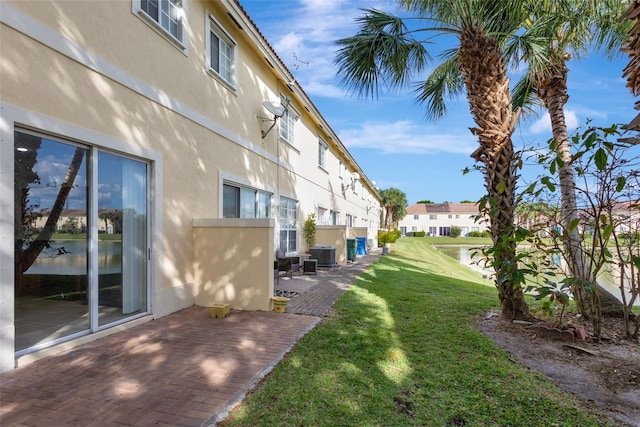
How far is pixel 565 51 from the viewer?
283 inches

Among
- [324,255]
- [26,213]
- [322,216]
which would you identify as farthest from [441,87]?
[322,216]

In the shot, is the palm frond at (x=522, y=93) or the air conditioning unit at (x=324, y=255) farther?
the air conditioning unit at (x=324, y=255)

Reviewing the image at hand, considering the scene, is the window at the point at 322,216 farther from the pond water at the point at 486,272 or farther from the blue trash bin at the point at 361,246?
the pond water at the point at 486,272

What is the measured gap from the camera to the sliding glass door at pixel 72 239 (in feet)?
12.9

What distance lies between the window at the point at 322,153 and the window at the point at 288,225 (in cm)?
447

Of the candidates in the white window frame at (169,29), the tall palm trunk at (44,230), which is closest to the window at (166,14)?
the white window frame at (169,29)

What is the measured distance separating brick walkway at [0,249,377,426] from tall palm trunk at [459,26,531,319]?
3.53m

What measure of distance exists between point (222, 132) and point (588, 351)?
25.5ft

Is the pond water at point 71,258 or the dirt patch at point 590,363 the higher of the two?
the pond water at point 71,258

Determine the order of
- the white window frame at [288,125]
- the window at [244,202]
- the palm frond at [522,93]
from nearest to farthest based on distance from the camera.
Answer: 1. the window at [244,202]
2. the palm frond at [522,93]
3. the white window frame at [288,125]

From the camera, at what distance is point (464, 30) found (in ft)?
19.4

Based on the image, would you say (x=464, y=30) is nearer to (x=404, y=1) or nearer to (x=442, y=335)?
(x=404, y=1)

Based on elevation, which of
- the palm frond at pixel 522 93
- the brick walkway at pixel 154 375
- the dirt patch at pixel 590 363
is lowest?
the dirt patch at pixel 590 363

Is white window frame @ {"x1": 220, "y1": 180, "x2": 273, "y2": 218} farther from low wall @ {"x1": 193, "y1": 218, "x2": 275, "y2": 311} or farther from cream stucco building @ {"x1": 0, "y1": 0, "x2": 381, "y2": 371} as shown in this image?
low wall @ {"x1": 193, "y1": 218, "x2": 275, "y2": 311}
